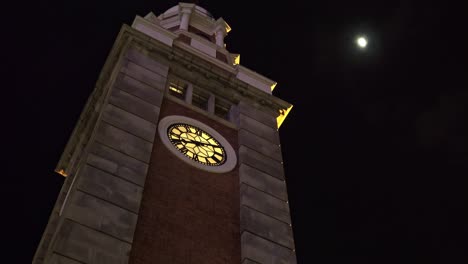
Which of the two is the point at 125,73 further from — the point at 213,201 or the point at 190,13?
the point at 190,13

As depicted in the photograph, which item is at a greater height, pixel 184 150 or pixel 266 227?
pixel 184 150

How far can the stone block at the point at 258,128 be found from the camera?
83.6 feet

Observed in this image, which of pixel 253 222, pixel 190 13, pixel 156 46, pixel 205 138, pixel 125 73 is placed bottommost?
pixel 253 222

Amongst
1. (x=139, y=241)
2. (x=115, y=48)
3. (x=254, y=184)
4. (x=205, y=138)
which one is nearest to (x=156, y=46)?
(x=115, y=48)

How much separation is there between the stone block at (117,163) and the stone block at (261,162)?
16.4ft

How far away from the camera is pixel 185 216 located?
18625 mm

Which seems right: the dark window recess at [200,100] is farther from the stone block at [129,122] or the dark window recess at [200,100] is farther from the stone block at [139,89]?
the stone block at [129,122]

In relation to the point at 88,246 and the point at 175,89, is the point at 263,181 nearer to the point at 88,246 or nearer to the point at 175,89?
the point at 175,89

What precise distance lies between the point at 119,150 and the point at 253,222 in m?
4.76

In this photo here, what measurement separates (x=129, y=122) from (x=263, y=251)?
6.20 m

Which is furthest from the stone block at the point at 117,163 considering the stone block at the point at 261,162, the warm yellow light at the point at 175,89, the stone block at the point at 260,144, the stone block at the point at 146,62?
the warm yellow light at the point at 175,89

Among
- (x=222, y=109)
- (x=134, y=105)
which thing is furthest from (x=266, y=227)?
(x=222, y=109)

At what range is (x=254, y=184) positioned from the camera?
21.8 metres

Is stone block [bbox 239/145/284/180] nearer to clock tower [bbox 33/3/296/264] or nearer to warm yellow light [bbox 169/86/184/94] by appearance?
clock tower [bbox 33/3/296/264]
